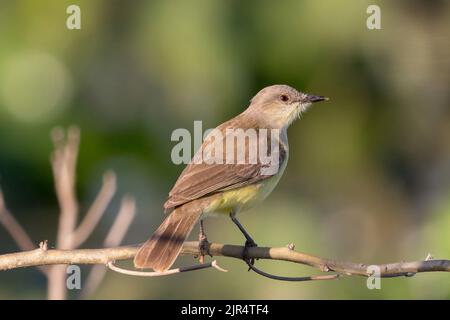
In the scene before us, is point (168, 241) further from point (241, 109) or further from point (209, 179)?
point (241, 109)

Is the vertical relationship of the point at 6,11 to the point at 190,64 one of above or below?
above

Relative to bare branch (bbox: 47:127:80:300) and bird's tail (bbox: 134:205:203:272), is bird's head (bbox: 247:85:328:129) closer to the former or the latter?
bird's tail (bbox: 134:205:203:272)

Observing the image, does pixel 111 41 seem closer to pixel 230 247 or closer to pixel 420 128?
pixel 420 128

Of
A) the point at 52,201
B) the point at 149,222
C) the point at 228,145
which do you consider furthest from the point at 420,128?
the point at 228,145

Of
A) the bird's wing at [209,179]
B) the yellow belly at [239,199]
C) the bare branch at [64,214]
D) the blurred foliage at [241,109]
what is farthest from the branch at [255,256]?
the blurred foliage at [241,109]

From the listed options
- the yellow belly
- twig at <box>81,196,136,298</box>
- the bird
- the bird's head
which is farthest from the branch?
the bird's head

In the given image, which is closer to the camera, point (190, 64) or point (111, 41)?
point (190, 64)

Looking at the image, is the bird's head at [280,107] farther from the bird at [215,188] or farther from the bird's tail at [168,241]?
the bird's tail at [168,241]
